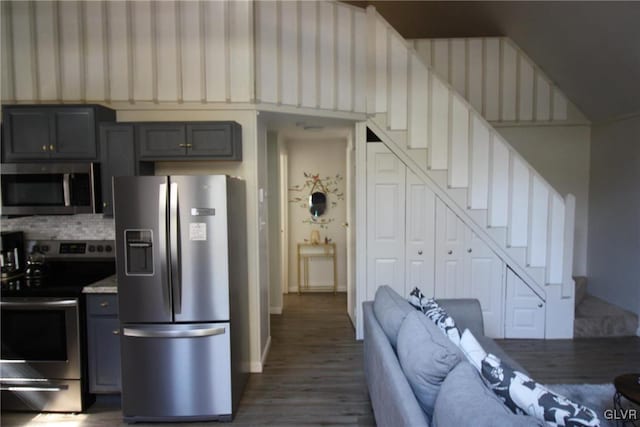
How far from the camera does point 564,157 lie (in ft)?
15.5

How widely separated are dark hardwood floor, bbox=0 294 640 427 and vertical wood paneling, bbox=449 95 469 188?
183 cm

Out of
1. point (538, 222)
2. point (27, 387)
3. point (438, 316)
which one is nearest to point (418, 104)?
point (538, 222)

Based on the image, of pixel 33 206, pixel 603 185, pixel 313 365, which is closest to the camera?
pixel 33 206

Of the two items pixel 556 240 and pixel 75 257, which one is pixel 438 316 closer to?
pixel 556 240

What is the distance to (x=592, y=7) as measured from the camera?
10.5 ft

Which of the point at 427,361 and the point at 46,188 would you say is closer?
the point at 427,361

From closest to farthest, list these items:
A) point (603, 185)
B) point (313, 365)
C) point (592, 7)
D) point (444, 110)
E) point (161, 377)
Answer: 1. point (161, 377)
2. point (592, 7)
3. point (313, 365)
4. point (444, 110)
5. point (603, 185)

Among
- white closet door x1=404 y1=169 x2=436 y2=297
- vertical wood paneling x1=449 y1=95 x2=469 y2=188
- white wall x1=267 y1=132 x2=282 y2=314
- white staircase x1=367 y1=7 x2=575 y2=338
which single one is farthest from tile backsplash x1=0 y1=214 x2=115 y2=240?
vertical wood paneling x1=449 y1=95 x2=469 y2=188

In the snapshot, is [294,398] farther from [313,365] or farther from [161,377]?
[161,377]

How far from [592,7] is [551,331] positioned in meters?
3.19

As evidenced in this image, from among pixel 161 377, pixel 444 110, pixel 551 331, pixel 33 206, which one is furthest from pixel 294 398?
pixel 444 110

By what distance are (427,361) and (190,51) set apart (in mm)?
3138

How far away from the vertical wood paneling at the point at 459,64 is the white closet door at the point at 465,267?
1613mm

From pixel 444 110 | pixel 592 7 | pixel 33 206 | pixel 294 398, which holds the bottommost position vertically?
pixel 294 398
